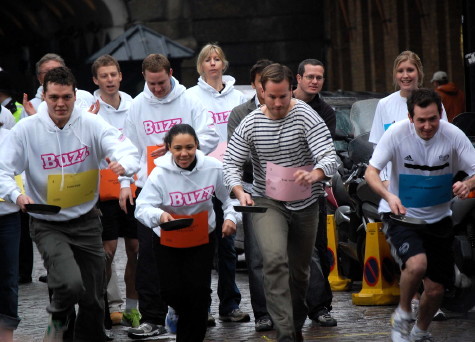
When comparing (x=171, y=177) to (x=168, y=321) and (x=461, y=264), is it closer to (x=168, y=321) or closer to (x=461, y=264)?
(x=168, y=321)

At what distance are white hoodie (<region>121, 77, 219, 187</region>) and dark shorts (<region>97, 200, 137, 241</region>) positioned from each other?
16.0 inches

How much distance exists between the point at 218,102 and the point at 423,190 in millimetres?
2661

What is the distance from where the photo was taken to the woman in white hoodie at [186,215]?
861 centimetres

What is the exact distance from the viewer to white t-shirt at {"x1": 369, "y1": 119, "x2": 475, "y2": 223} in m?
8.82

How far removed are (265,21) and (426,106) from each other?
22784 mm

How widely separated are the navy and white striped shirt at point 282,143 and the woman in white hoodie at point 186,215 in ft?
0.61

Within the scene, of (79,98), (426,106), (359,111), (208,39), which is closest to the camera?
(426,106)

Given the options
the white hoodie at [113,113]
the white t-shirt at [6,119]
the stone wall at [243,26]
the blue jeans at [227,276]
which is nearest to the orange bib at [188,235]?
the blue jeans at [227,276]

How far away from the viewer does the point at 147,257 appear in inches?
398

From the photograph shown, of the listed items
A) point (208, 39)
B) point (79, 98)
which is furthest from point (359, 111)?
point (208, 39)

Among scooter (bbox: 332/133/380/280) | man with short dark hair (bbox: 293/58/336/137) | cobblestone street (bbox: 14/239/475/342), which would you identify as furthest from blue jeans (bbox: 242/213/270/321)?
scooter (bbox: 332/133/380/280)

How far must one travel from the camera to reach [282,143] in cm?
882

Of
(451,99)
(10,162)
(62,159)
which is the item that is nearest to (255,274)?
(62,159)

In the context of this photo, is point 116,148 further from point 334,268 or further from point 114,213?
point 334,268
